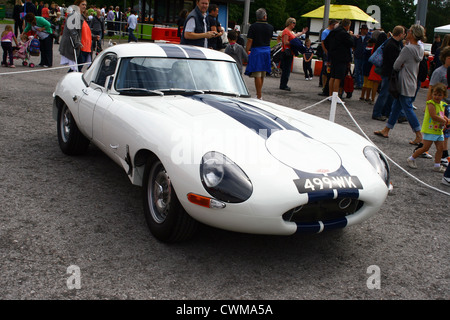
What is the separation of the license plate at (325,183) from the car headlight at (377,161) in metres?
0.43

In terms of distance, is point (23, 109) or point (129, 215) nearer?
point (129, 215)

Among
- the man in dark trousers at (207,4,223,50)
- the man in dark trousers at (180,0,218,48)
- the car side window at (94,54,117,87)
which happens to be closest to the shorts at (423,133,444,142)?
the man in dark trousers at (180,0,218,48)

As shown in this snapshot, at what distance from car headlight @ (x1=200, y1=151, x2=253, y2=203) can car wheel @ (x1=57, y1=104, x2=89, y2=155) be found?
8.84ft

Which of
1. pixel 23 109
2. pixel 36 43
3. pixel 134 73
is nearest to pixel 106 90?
pixel 134 73

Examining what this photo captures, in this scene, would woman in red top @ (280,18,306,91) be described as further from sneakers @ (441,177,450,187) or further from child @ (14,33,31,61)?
sneakers @ (441,177,450,187)

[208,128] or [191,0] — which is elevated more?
[191,0]

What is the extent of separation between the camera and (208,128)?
357 cm

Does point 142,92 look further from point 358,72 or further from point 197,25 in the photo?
point 358,72

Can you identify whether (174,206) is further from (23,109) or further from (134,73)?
(23,109)

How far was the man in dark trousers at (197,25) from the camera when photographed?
7741 millimetres

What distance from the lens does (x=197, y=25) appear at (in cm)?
788

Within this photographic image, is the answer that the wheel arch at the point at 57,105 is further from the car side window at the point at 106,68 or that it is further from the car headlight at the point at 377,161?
the car headlight at the point at 377,161
